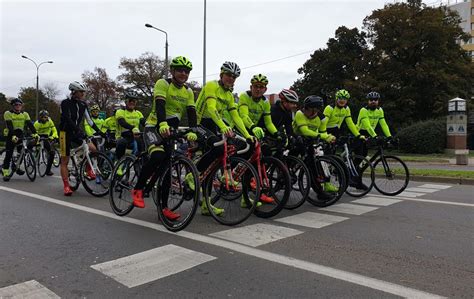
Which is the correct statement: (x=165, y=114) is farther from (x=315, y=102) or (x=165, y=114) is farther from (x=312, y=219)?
(x=315, y=102)

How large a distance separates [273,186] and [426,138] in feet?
78.6

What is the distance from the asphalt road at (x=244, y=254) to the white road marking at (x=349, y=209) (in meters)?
0.03

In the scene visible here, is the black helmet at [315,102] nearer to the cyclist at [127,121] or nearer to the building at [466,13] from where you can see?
the cyclist at [127,121]

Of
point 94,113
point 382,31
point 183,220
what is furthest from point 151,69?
point 183,220

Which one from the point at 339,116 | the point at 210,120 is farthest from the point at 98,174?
the point at 339,116

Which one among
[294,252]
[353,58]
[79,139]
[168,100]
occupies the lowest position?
[294,252]

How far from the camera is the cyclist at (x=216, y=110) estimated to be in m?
5.52

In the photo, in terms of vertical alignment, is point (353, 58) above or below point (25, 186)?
above

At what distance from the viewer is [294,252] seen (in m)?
4.34

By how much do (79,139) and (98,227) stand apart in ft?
10.5

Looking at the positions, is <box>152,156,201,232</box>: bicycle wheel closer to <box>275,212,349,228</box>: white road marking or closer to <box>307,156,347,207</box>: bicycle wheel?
<box>275,212,349,228</box>: white road marking

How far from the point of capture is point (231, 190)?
5.54 meters

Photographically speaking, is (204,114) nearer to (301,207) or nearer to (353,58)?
(301,207)

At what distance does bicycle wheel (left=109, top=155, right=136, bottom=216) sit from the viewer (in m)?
Result: 6.11
